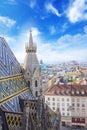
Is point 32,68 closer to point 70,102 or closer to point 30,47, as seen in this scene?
point 30,47

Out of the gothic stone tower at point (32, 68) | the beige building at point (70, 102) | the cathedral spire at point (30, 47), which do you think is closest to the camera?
the gothic stone tower at point (32, 68)

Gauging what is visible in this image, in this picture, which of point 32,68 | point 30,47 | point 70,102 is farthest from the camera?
point 70,102

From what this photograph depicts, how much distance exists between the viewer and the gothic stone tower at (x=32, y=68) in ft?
100

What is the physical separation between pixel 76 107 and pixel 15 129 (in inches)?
1564

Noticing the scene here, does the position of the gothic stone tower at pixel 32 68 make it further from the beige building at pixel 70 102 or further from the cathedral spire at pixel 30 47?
the beige building at pixel 70 102

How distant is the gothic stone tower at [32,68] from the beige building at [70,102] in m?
23.6

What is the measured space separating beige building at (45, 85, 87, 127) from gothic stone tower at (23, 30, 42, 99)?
23608mm

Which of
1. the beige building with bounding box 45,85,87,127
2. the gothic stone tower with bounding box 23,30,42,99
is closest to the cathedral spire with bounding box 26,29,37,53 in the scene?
the gothic stone tower with bounding box 23,30,42,99

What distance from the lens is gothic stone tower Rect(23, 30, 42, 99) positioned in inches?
1206

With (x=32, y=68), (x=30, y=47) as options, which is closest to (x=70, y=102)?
(x=32, y=68)

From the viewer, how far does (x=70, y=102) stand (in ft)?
180

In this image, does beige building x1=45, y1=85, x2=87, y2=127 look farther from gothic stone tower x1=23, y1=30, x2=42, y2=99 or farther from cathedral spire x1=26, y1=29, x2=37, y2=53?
cathedral spire x1=26, y1=29, x2=37, y2=53

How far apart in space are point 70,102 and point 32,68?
1066 inches

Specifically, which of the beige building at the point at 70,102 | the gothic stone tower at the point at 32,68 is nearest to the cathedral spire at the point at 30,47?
the gothic stone tower at the point at 32,68
